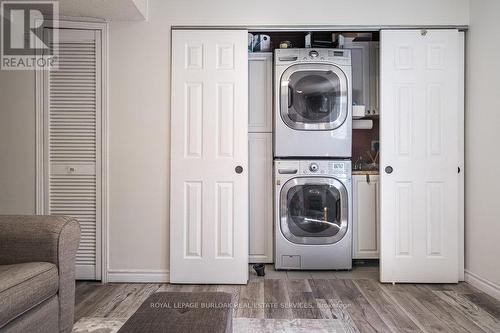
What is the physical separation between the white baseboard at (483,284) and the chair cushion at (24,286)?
283 centimetres

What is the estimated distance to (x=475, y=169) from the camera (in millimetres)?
2887

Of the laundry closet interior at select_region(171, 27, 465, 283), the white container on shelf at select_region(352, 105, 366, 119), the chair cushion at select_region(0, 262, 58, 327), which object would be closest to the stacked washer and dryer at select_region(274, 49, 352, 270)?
the white container on shelf at select_region(352, 105, 366, 119)

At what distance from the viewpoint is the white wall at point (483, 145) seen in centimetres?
263

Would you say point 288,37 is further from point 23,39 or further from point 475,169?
point 23,39

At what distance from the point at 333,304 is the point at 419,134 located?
1.52 m

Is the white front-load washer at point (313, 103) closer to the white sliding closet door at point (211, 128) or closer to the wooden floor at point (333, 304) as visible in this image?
the white sliding closet door at point (211, 128)

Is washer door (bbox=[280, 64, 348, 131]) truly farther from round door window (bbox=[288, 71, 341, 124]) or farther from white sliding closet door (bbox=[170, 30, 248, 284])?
white sliding closet door (bbox=[170, 30, 248, 284])

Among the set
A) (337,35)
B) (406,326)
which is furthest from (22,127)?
(406,326)

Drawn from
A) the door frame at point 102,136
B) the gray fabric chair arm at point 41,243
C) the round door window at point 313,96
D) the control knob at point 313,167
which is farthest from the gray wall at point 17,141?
the control knob at point 313,167

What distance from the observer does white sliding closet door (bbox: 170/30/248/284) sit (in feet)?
9.66

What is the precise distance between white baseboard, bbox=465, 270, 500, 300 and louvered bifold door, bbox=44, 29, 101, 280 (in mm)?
2993

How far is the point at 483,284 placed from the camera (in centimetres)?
275

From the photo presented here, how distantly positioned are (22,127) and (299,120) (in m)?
2.31

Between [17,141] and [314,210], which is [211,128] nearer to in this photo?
[314,210]
